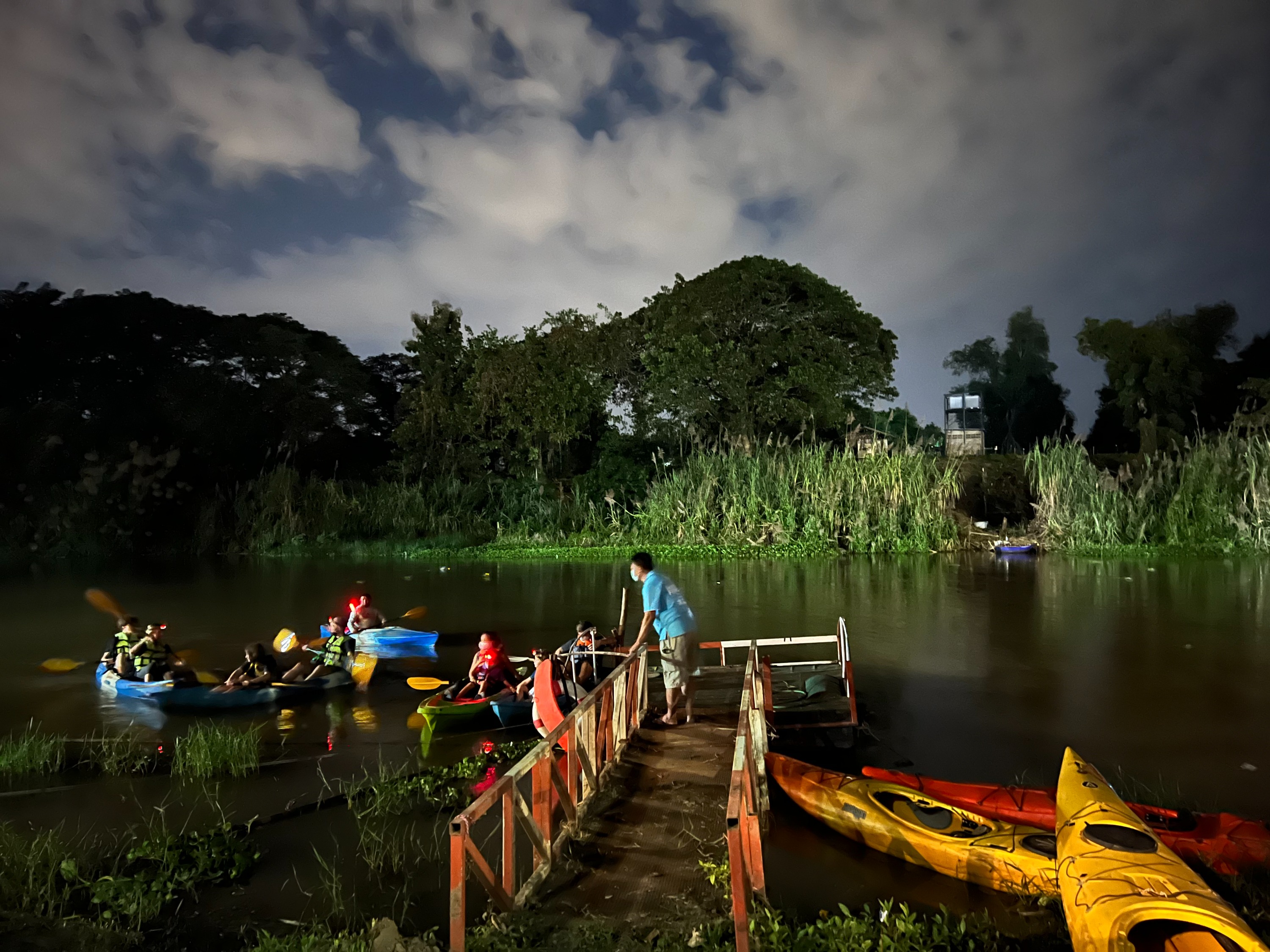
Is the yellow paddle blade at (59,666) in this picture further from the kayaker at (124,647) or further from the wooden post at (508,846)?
the wooden post at (508,846)

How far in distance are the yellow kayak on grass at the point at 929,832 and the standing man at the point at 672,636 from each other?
1.24 meters

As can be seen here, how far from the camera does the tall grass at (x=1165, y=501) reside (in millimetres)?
18484

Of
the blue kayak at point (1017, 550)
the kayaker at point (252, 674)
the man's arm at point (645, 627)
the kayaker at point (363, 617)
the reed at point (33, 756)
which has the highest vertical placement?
the blue kayak at point (1017, 550)

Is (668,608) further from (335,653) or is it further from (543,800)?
(335,653)

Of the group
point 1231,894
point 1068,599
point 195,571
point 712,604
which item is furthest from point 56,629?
point 1068,599

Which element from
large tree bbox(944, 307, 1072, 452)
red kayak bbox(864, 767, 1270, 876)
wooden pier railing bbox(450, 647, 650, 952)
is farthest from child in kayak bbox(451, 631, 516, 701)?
large tree bbox(944, 307, 1072, 452)

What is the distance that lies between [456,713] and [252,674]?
9.25ft

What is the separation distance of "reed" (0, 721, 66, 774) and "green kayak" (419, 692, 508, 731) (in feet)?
9.35


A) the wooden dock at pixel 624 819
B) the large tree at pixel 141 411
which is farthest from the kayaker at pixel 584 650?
the large tree at pixel 141 411

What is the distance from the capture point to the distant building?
29.8 m

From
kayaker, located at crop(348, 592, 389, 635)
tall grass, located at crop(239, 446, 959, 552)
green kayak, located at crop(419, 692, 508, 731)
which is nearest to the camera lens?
green kayak, located at crop(419, 692, 508, 731)

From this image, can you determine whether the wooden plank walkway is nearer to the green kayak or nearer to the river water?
the river water

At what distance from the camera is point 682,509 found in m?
21.4

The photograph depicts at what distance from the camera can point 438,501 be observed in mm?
25391
